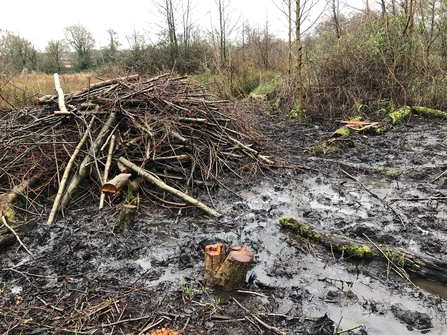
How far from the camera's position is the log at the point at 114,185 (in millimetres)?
4394

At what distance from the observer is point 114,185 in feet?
14.4

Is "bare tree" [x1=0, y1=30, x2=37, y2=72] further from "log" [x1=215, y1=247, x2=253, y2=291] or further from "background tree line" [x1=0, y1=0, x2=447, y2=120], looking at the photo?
"log" [x1=215, y1=247, x2=253, y2=291]

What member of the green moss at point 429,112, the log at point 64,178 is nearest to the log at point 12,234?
the log at point 64,178

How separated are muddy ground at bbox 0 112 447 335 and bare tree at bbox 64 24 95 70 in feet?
95.7

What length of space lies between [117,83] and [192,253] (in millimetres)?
4302

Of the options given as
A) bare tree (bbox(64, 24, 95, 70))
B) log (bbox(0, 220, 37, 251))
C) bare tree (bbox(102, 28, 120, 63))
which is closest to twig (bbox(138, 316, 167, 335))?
log (bbox(0, 220, 37, 251))

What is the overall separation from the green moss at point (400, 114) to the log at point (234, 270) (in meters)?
8.70

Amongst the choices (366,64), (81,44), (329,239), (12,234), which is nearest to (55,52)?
(81,44)

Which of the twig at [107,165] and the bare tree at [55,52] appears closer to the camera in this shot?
the twig at [107,165]

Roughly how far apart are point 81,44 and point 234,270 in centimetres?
3261

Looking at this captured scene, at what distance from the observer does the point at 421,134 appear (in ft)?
28.9

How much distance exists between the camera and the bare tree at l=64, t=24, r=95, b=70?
29.8m

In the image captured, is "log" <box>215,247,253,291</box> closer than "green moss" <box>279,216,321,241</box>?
Yes

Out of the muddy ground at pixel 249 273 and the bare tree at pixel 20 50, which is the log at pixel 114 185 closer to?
the muddy ground at pixel 249 273
